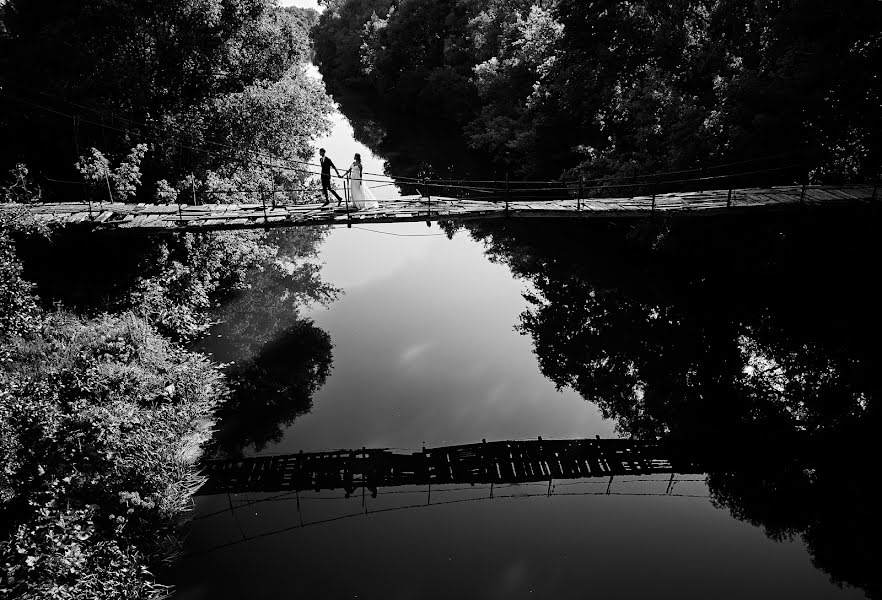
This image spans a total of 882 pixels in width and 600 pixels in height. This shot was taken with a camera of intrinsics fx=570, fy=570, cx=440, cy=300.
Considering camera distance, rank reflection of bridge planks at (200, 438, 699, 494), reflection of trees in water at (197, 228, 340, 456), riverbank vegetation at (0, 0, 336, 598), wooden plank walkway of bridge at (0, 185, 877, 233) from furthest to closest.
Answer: reflection of trees in water at (197, 228, 340, 456)
wooden plank walkway of bridge at (0, 185, 877, 233)
reflection of bridge planks at (200, 438, 699, 494)
riverbank vegetation at (0, 0, 336, 598)

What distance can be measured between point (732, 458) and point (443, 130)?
125 ft

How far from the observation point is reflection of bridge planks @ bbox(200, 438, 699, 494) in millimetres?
12234

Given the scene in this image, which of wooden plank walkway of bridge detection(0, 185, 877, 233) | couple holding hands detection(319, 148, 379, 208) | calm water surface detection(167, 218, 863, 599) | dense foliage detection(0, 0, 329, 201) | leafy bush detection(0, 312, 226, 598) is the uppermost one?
dense foliage detection(0, 0, 329, 201)

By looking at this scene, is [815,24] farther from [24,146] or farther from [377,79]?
[377,79]

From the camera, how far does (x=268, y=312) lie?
20.4m

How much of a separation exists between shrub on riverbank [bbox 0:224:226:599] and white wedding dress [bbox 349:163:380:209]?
20.2 feet

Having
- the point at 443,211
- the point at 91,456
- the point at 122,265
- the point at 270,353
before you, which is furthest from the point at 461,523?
the point at 122,265

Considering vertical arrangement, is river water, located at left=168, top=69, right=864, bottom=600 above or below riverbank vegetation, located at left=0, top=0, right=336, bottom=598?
below

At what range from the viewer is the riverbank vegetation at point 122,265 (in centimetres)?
913

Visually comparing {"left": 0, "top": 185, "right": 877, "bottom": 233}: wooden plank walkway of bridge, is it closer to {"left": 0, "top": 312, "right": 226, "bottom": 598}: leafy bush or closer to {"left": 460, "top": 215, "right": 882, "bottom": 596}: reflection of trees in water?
{"left": 0, "top": 312, "right": 226, "bottom": 598}: leafy bush

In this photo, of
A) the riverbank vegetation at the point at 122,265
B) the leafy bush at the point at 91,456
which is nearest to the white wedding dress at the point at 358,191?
the riverbank vegetation at the point at 122,265

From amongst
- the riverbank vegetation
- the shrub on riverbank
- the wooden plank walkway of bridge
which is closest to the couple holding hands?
the wooden plank walkway of bridge

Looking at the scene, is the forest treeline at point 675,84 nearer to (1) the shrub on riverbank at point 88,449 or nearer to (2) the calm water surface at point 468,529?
(2) the calm water surface at point 468,529

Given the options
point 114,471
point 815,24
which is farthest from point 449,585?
point 815,24
